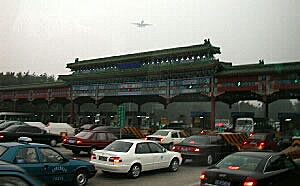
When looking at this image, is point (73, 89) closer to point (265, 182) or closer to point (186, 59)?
point (186, 59)

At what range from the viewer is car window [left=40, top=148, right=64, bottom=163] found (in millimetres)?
9070

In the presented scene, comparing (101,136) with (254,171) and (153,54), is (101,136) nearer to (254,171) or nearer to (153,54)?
(254,171)

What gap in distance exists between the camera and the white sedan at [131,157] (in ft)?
37.2

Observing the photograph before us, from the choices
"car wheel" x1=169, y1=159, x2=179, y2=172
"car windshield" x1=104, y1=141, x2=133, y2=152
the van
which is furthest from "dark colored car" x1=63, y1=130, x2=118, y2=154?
the van

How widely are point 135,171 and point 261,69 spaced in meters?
21.1

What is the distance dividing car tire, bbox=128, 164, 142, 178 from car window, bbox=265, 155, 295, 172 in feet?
16.4

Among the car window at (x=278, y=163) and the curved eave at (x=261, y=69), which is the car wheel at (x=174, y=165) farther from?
the curved eave at (x=261, y=69)

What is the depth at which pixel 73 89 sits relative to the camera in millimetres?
47844

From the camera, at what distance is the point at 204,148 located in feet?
50.5

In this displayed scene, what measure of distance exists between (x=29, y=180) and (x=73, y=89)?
4503cm

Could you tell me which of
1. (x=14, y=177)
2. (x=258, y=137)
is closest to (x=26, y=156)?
(x=14, y=177)

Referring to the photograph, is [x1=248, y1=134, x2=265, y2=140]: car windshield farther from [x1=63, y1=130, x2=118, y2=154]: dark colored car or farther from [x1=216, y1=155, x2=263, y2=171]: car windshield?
[x1=216, y1=155, x2=263, y2=171]: car windshield

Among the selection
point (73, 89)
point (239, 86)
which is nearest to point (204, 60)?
point (239, 86)

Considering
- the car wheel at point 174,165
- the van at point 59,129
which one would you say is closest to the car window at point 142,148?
the car wheel at point 174,165
